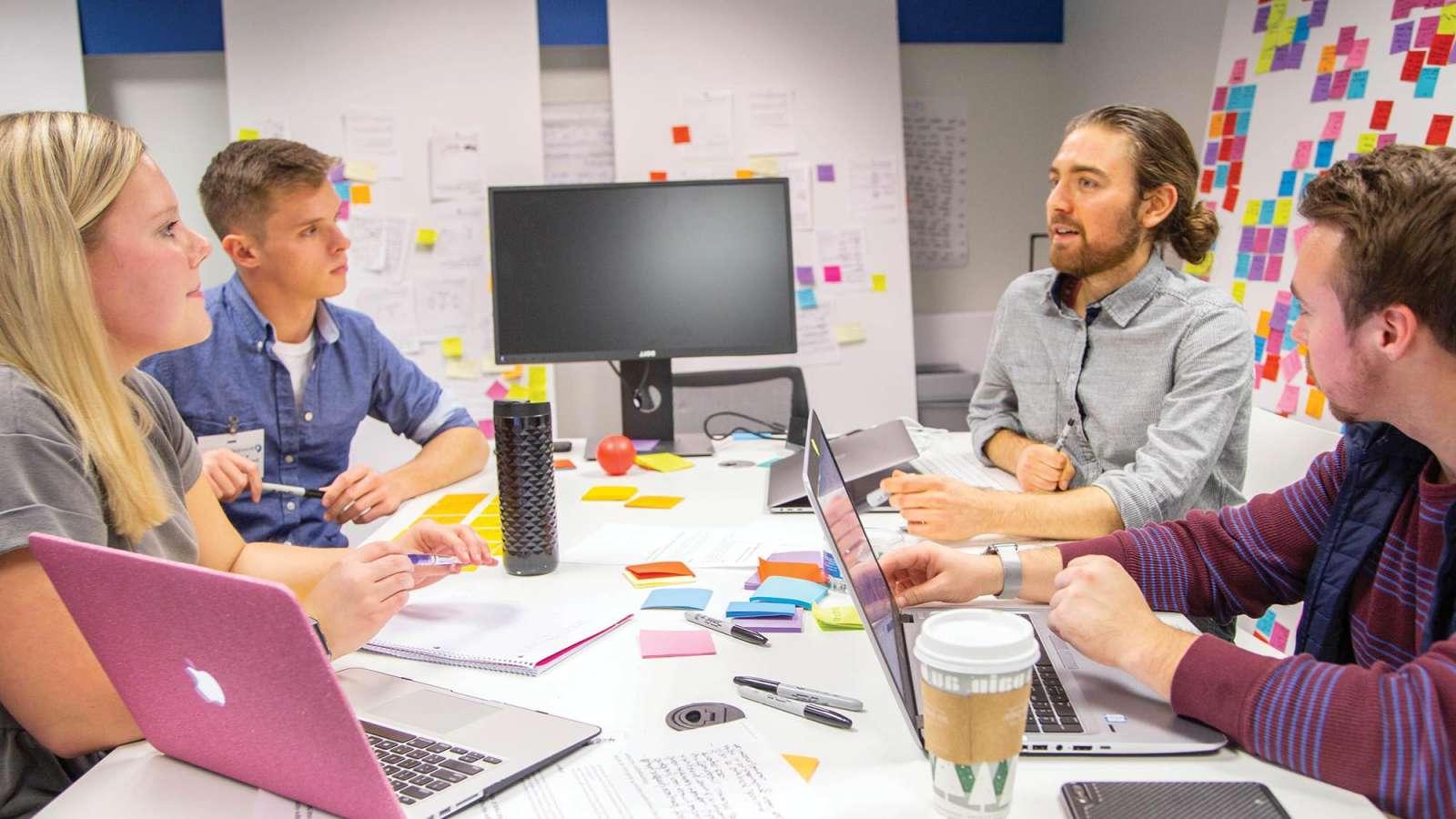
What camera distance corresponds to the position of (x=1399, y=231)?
3.51ft

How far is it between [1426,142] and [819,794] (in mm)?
2210

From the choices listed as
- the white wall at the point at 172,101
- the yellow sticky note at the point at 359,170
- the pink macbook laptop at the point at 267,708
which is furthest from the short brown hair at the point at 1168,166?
the white wall at the point at 172,101

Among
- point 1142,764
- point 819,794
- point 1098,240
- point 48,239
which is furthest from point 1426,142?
point 48,239

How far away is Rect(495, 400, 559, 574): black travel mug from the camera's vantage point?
148 centimetres

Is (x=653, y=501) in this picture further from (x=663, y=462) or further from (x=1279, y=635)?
(x=1279, y=635)

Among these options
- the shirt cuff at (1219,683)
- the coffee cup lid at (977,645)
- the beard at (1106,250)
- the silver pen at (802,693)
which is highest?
the beard at (1106,250)

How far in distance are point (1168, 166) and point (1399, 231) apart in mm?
1026

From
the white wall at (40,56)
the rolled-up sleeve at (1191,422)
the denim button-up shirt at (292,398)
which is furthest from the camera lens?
the white wall at (40,56)

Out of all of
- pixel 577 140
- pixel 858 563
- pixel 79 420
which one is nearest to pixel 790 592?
pixel 858 563

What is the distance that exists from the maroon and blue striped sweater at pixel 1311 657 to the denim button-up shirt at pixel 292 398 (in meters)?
1.50

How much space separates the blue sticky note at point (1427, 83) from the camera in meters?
2.38

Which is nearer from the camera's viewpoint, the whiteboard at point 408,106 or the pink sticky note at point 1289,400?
the pink sticky note at point 1289,400

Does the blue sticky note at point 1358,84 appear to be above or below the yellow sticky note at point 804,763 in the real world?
above

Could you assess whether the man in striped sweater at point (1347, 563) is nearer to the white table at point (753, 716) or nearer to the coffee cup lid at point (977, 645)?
the white table at point (753, 716)
